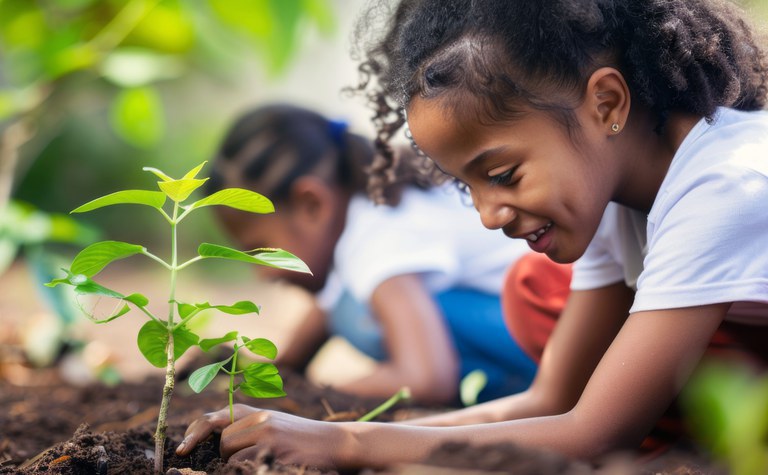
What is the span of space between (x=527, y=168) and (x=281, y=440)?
0.47 meters

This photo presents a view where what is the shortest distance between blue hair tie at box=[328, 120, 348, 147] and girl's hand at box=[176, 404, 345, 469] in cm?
148

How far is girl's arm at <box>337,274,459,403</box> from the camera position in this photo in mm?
1932

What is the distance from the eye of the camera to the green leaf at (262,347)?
985mm

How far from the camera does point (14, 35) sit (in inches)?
133

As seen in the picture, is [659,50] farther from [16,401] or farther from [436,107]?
[16,401]

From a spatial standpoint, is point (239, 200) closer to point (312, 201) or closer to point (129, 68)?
point (312, 201)

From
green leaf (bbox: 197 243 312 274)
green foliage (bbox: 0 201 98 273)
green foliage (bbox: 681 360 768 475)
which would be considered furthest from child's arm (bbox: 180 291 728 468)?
green foliage (bbox: 0 201 98 273)

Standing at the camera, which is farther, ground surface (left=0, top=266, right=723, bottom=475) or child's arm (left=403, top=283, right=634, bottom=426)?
child's arm (left=403, top=283, right=634, bottom=426)

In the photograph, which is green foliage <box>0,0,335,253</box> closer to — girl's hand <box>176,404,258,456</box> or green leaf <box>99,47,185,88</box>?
green leaf <box>99,47,185,88</box>

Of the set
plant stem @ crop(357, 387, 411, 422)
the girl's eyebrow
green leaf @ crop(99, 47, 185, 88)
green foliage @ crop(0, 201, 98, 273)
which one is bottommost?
plant stem @ crop(357, 387, 411, 422)

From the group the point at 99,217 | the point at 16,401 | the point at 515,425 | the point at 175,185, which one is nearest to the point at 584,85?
the point at 515,425

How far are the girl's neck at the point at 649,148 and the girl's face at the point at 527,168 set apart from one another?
5 cm

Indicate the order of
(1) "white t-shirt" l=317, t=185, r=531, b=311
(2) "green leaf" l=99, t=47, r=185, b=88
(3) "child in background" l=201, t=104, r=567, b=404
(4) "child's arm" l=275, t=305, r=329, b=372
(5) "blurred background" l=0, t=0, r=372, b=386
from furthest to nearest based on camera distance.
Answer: (2) "green leaf" l=99, t=47, r=185, b=88, (5) "blurred background" l=0, t=0, r=372, b=386, (4) "child's arm" l=275, t=305, r=329, b=372, (1) "white t-shirt" l=317, t=185, r=531, b=311, (3) "child in background" l=201, t=104, r=567, b=404

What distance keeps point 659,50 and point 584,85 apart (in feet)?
0.41
